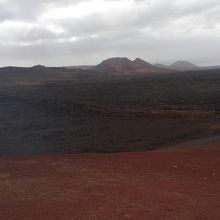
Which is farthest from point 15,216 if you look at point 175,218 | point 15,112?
point 15,112

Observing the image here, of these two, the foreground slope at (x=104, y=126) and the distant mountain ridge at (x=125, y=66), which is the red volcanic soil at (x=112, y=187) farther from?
the distant mountain ridge at (x=125, y=66)

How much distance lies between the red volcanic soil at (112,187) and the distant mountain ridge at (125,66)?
118974 millimetres

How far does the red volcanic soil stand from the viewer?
6000 mm

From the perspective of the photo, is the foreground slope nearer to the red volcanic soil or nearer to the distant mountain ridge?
the red volcanic soil

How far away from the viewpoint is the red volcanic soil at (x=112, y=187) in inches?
236

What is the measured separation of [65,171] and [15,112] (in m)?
22.5

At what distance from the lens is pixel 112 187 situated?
743cm

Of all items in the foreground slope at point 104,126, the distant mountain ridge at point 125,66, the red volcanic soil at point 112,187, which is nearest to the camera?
the red volcanic soil at point 112,187

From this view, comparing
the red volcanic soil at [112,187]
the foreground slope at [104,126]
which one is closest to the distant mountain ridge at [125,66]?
the foreground slope at [104,126]

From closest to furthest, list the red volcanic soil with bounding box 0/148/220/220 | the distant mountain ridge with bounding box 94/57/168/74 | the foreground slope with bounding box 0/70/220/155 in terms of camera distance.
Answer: the red volcanic soil with bounding box 0/148/220/220
the foreground slope with bounding box 0/70/220/155
the distant mountain ridge with bounding box 94/57/168/74

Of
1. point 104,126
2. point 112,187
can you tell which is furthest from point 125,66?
point 112,187

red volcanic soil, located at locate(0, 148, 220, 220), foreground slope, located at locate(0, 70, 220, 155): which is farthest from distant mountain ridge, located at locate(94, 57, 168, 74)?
red volcanic soil, located at locate(0, 148, 220, 220)

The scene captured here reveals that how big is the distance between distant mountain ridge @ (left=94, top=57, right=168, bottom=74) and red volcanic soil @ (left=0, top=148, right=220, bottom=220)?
118974 millimetres

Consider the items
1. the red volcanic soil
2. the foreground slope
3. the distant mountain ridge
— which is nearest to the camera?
the red volcanic soil
